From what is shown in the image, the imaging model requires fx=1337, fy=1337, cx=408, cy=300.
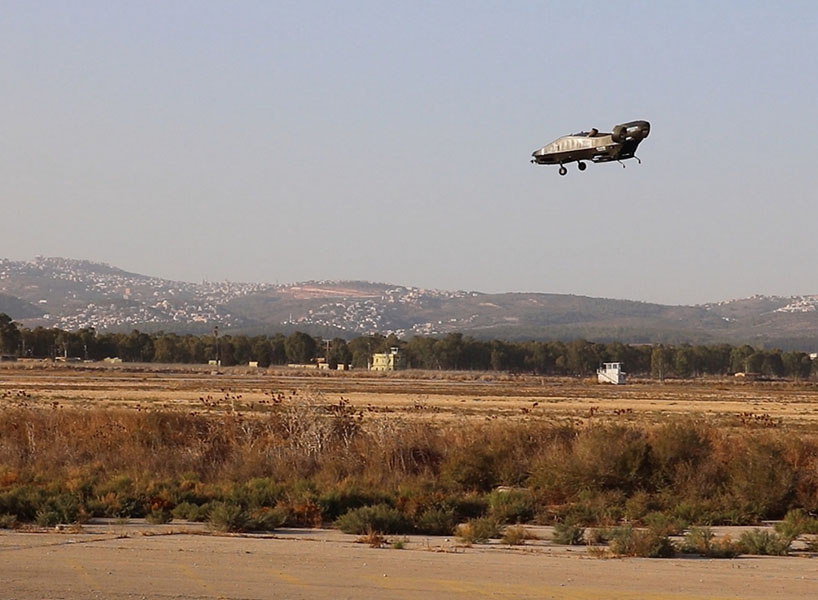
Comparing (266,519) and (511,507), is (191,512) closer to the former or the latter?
(266,519)

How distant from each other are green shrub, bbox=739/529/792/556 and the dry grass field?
249 millimetres

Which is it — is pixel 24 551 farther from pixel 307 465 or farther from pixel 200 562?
pixel 307 465

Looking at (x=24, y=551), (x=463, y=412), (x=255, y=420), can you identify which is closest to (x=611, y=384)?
(x=463, y=412)

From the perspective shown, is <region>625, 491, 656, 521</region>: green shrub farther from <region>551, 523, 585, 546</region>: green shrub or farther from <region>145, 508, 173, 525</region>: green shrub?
<region>145, 508, 173, 525</region>: green shrub

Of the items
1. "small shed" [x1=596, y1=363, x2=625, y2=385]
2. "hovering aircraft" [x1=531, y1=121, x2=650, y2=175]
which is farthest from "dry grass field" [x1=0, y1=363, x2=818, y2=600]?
"small shed" [x1=596, y1=363, x2=625, y2=385]

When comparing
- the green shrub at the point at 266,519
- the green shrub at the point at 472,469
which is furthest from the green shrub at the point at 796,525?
the green shrub at the point at 266,519

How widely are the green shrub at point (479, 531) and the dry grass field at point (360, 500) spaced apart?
25 cm

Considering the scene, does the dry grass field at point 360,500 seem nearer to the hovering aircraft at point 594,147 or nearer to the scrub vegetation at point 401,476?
the scrub vegetation at point 401,476

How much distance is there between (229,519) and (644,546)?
7186 millimetres

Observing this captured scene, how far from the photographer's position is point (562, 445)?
106ft

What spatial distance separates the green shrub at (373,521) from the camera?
935 inches

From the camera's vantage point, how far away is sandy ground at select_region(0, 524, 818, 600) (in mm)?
17719

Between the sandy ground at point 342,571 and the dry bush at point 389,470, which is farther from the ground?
the dry bush at point 389,470

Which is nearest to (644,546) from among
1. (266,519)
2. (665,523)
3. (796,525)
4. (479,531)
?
(479,531)
